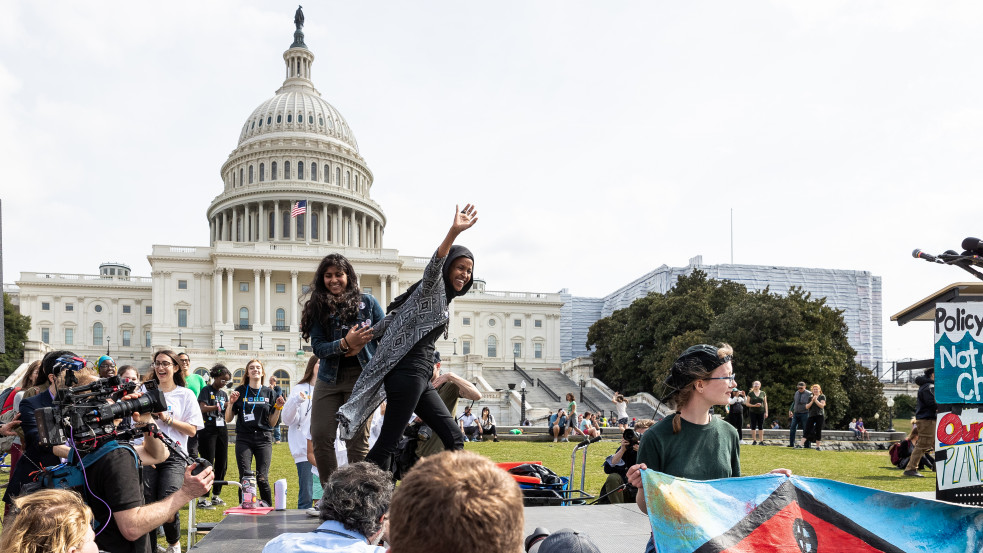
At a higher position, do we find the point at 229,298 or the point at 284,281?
the point at 284,281

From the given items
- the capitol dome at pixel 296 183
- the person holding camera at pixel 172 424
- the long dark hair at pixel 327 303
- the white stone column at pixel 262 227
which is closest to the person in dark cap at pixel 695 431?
the long dark hair at pixel 327 303

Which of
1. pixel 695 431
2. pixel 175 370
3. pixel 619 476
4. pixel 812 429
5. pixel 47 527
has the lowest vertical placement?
pixel 812 429

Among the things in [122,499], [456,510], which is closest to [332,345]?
[122,499]

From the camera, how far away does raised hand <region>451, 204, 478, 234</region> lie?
17.2 ft

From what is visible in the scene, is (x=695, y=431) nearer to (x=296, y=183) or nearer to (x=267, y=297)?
(x=267, y=297)

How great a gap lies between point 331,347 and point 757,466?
10.9 m

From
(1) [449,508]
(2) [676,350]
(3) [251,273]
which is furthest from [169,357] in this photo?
(3) [251,273]

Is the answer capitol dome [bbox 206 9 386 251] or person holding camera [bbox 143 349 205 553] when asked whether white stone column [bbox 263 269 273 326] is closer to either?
capitol dome [bbox 206 9 386 251]

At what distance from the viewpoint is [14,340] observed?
68688 mm

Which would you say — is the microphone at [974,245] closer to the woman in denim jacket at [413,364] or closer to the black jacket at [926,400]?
the woman in denim jacket at [413,364]

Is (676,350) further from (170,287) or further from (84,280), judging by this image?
(84,280)

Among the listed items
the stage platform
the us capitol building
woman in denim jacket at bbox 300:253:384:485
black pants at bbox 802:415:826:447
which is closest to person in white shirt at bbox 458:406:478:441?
black pants at bbox 802:415:826:447

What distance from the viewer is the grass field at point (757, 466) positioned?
11.2 meters

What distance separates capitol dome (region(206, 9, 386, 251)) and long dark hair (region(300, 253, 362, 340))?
252 feet
